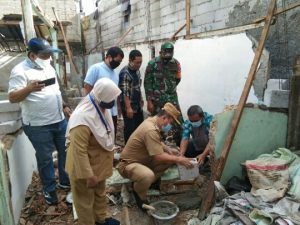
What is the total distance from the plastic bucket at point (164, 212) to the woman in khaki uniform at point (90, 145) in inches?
25.8

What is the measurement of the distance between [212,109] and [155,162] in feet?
6.44

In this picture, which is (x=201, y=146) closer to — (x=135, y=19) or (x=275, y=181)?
(x=275, y=181)

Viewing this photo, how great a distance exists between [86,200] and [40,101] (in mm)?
1157

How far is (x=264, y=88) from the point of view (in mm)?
3807

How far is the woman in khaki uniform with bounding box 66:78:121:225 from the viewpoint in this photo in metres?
2.51

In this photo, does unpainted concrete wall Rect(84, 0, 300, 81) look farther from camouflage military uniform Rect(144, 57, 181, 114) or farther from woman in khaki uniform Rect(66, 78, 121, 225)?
woman in khaki uniform Rect(66, 78, 121, 225)

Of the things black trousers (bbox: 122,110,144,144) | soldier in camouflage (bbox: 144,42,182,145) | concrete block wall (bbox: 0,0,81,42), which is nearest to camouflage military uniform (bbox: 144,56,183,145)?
soldier in camouflage (bbox: 144,42,182,145)

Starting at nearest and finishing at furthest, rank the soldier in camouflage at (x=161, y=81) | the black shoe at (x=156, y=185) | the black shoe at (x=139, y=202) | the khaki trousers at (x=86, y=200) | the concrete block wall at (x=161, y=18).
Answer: the khaki trousers at (x=86, y=200) < the black shoe at (x=139, y=202) < the black shoe at (x=156, y=185) < the soldier in camouflage at (x=161, y=81) < the concrete block wall at (x=161, y=18)

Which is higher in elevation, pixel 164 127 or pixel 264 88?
pixel 264 88

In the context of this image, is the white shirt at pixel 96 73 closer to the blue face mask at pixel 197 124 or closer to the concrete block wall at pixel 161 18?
the blue face mask at pixel 197 124

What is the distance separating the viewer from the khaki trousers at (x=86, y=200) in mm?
2698

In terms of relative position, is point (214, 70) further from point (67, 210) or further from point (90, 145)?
point (67, 210)

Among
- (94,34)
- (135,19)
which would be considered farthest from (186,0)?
(94,34)

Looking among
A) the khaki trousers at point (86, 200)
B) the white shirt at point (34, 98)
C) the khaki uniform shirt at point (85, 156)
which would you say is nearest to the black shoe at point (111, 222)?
the khaki trousers at point (86, 200)
